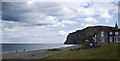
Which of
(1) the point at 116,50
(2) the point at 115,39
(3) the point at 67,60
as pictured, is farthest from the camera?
(2) the point at 115,39

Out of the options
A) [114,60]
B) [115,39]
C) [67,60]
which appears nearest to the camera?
[114,60]

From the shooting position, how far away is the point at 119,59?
27.2 m

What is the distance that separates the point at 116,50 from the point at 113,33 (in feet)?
122

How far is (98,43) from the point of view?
66688 millimetres

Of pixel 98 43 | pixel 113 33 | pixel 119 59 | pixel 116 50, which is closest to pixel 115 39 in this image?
pixel 113 33

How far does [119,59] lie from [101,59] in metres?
3.49

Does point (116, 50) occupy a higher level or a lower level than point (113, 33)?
lower

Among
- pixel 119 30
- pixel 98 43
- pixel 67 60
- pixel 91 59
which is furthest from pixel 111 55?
pixel 119 30

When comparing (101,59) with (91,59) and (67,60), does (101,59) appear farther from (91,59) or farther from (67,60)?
(67,60)

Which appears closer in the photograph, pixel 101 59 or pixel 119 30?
pixel 101 59

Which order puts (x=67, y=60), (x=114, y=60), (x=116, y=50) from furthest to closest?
(x=116, y=50) → (x=67, y=60) → (x=114, y=60)

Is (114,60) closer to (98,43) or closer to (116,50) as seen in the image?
(116,50)

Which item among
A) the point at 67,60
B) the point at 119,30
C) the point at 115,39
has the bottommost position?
the point at 67,60

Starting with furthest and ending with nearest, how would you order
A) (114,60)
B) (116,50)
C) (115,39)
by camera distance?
(115,39)
(116,50)
(114,60)
